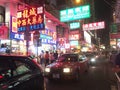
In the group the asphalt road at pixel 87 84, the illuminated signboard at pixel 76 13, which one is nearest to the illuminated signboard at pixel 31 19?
the asphalt road at pixel 87 84

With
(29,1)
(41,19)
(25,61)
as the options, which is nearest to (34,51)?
(29,1)

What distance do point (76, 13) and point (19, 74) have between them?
93.5ft

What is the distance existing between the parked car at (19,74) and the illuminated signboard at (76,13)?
1070 inches

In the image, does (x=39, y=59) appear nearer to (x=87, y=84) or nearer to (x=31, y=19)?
(x=31, y=19)

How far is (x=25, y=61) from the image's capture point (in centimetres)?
591

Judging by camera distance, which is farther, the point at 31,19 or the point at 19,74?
the point at 31,19

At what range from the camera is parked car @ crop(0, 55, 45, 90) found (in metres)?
5.00

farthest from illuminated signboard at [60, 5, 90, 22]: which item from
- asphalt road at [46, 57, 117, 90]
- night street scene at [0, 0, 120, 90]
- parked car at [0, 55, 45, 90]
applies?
parked car at [0, 55, 45, 90]

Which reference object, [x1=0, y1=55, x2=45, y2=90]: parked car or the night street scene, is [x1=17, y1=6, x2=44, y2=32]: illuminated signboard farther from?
[x1=0, y1=55, x2=45, y2=90]: parked car

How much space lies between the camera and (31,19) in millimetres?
21109

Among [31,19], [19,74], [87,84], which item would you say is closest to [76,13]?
[31,19]

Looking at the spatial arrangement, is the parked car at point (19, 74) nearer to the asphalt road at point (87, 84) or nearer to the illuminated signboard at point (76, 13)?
the asphalt road at point (87, 84)

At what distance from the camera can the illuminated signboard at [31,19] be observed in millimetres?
20438

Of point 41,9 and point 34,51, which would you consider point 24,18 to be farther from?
point 34,51
